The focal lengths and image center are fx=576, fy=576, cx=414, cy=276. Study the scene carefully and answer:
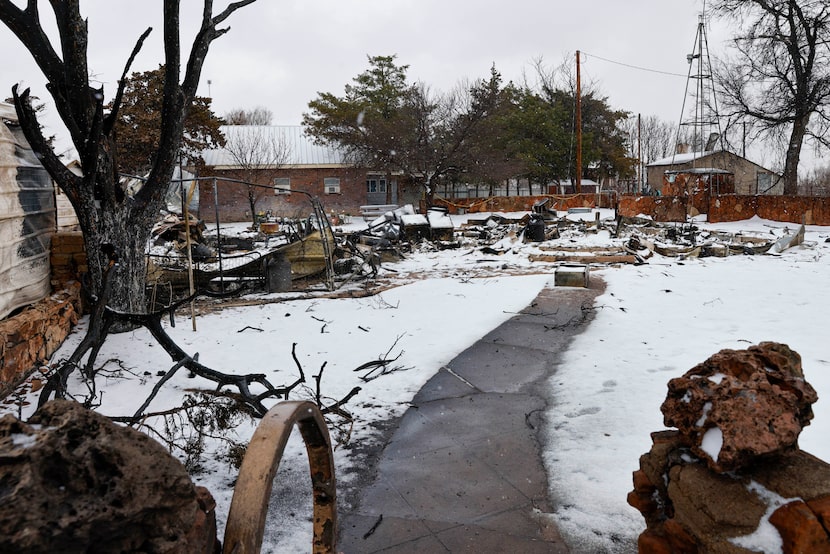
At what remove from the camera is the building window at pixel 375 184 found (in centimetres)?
3875

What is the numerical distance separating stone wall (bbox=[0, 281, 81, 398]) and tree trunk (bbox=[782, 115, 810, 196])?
30.8 metres

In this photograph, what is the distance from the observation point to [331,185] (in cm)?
3803

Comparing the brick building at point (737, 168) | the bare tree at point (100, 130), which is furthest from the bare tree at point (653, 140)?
the bare tree at point (100, 130)

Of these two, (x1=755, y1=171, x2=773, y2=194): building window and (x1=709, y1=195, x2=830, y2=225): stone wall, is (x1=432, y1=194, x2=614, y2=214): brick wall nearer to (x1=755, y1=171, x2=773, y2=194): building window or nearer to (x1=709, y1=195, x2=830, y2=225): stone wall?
(x1=709, y1=195, x2=830, y2=225): stone wall

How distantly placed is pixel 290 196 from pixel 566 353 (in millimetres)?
31154

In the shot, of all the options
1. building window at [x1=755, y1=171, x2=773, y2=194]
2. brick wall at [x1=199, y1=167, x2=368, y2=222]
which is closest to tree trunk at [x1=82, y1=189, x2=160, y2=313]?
brick wall at [x1=199, y1=167, x2=368, y2=222]

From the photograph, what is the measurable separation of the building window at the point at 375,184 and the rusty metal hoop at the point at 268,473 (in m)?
37.3

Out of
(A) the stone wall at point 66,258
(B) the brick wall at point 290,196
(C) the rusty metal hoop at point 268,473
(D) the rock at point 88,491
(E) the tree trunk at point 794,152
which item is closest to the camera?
(D) the rock at point 88,491

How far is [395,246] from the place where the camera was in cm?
1633

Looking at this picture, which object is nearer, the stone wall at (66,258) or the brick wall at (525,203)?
the stone wall at (66,258)

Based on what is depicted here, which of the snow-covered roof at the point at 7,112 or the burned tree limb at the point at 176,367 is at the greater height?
the snow-covered roof at the point at 7,112

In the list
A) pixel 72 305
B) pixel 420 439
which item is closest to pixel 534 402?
pixel 420 439

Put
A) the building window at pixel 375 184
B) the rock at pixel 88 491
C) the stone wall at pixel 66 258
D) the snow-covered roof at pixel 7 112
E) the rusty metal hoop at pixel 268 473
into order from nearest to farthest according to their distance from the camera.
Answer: the rock at pixel 88 491, the rusty metal hoop at pixel 268 473, the snow-covered roof at pixel 7 112, the stone wall at pixel 66 258, the building window at pixel 375 184

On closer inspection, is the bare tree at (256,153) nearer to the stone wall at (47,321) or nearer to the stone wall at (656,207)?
the stone wall at (656,207)
